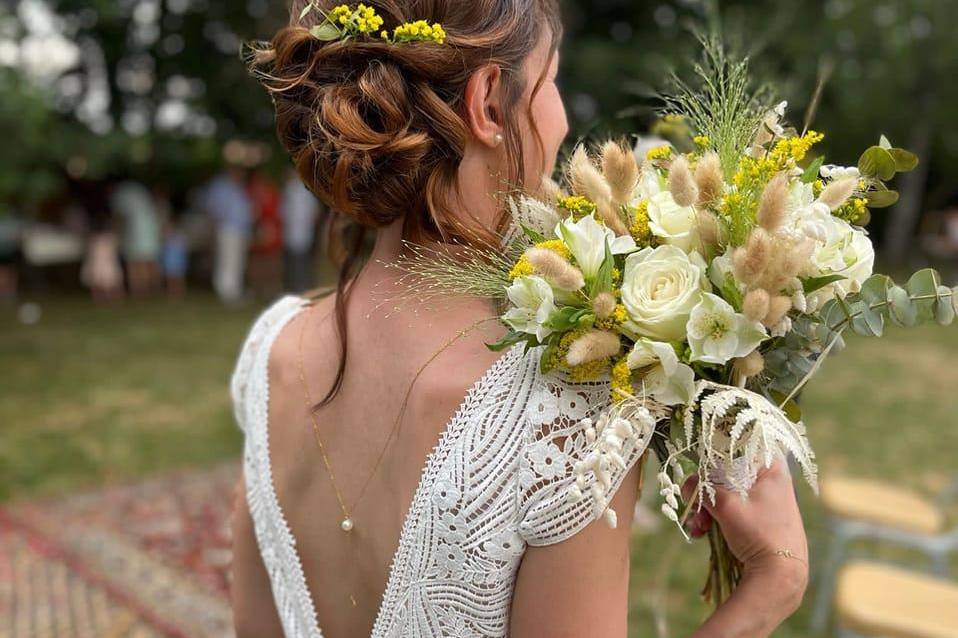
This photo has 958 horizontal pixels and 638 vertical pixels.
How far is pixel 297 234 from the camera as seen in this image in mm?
12000

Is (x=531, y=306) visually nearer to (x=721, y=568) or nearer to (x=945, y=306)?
(x=945, y=306)

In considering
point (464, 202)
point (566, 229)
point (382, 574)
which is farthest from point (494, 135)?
point (382, 574)

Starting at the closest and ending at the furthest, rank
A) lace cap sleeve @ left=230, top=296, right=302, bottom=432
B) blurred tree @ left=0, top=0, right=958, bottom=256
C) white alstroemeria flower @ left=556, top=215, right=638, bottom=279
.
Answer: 1. white alstroemeria flower @ left=556, top=215, right=638, bottom=279
2. lace cap sleeve @ left=230, top=296, right=302, bottom=432
3. blurred tree @ left=0, top=0, right=958, bottom=256

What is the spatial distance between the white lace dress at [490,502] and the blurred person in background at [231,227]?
37.0 feet

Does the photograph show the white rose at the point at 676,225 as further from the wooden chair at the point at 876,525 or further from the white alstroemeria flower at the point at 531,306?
the wooden chair at the point at 876,525

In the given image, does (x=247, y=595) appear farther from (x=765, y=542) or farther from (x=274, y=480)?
(x=765, y=542)

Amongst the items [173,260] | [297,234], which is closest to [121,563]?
[297,234]

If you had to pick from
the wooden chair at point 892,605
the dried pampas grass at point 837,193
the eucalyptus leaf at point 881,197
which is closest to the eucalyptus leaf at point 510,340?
the dried pampas grass at point 837,193

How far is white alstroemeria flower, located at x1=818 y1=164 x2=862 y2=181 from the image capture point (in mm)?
1285

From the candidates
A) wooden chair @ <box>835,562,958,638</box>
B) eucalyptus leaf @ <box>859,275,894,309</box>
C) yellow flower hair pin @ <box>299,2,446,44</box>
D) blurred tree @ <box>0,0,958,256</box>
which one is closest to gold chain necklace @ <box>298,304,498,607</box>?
yellow flower hair pin @ <box>299,2,446,44</box>

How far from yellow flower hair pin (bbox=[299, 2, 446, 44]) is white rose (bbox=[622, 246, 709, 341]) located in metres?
0.45

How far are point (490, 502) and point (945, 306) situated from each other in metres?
0.70

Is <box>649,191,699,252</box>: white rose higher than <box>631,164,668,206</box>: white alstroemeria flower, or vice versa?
<box>631,164,668,206</box>: white alstroemeria flower

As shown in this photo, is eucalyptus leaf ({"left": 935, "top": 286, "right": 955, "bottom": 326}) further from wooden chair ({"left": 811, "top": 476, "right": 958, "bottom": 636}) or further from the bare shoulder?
wooden chair ({"left": 811, "top": 476, "right": 958, "bottom": 636})
